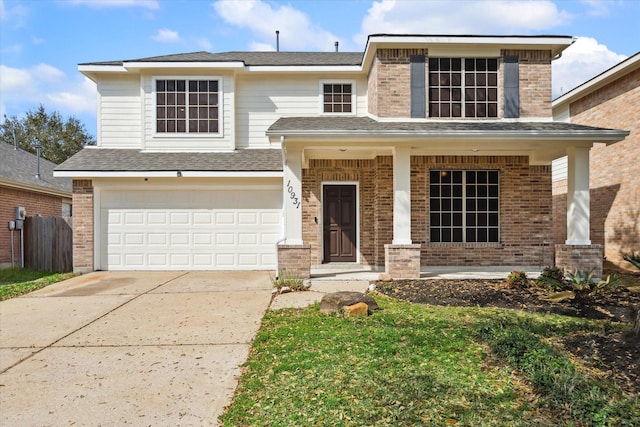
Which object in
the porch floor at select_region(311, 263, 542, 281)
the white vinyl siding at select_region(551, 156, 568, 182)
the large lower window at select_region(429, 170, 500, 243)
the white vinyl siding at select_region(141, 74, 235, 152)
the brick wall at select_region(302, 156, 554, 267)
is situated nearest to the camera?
the porch floor at select_region(311, 263, 542, 281)

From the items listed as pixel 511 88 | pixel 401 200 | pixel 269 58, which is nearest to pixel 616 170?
pixel 511 88

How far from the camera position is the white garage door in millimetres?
12070

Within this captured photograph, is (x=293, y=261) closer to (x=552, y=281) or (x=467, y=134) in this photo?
(x=467, y=134)

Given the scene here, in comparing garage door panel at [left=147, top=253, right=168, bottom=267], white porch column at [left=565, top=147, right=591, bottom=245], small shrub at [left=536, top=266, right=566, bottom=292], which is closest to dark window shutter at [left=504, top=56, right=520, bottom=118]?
white porch column at [left=565, top=147, right=591, bottom=245]

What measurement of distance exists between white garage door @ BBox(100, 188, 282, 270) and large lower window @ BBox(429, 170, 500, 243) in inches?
171

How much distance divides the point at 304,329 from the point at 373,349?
1.27 m

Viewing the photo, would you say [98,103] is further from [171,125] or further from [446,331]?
[446,331]

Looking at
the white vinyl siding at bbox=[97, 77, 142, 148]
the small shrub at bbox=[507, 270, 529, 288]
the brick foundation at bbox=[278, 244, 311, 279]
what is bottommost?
the small shrub at bbox=[507, 270, 529, 288]

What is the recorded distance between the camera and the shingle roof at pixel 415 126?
30.2ft

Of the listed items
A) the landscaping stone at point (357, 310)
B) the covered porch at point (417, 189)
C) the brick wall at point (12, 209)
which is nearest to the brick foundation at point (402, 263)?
the covered porch at point (417, 189)

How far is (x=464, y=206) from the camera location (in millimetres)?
11430

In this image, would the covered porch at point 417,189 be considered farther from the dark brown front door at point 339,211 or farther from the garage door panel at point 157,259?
the garage door panel at point 157,259

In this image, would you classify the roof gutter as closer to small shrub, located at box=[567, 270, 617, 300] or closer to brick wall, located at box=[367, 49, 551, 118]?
brick wall, located at box=[367, 49, 551, 118]

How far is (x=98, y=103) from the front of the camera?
42.3 feet
